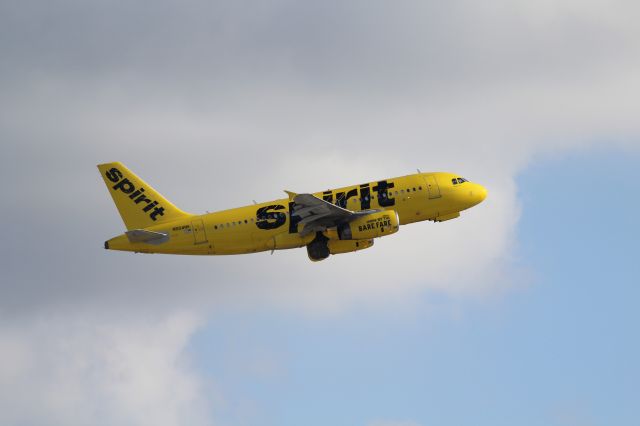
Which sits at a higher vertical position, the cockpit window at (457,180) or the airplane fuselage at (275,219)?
the cockpit window at (457,180)

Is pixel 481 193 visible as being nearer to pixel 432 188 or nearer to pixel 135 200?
pixel 432 188

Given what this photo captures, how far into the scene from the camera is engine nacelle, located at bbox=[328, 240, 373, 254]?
4154 inches

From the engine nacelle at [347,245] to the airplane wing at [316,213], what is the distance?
2397mm

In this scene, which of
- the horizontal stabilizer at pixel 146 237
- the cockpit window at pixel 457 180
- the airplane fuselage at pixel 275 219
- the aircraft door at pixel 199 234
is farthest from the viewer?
the cockpit window at pixel 457 180

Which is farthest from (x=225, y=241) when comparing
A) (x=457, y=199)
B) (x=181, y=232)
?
(x=457, y=199)

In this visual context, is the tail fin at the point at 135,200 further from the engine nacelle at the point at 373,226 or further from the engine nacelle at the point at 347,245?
the engine nacelle at the point at 373,226

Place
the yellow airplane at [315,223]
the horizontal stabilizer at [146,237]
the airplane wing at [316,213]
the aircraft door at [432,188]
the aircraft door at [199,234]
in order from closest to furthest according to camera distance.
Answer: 1. the airplane wing at [316,213]
2. the yellow airplane at [315,223]
3. the horizontal stabilizer at [146,237]
4. the aircraft door at [199,234]
5. the aircraft door at [432,188]

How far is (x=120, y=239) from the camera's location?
10438cm

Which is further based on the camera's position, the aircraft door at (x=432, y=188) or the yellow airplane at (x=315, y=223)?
the aircraft door at (x=432, y=188)

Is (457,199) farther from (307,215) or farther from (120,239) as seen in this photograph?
(120,239)

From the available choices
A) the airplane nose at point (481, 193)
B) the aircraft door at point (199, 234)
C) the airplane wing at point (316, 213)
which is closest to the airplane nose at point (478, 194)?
the airplane nose at point (481, 193)

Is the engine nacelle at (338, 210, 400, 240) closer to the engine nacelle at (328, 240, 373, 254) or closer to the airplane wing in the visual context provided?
the airplane wing

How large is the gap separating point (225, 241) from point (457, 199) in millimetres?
21483

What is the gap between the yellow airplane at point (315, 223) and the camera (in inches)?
4053
